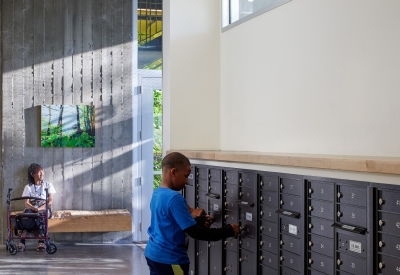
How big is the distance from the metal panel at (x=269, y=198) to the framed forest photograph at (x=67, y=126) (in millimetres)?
6078

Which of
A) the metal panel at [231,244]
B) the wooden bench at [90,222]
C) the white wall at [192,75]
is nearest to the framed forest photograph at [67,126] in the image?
the wooden bench at [90,222]

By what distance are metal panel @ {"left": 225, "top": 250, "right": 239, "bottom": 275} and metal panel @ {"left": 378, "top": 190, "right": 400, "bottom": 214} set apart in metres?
1.71

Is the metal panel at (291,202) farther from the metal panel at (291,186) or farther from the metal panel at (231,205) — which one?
the metal panel at (231,205)

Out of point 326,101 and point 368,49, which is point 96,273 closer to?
point 326,101

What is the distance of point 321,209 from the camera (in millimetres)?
3094

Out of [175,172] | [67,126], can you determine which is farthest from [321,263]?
[67,126]

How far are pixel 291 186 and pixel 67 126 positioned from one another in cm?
659

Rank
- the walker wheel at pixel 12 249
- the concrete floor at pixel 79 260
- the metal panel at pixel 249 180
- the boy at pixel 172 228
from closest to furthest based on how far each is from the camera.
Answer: the boy at pixel 172 228
the metal panel at pixel 249 180
the concrete floor at pixel 79 260
the walker wheel at pixel 12 249

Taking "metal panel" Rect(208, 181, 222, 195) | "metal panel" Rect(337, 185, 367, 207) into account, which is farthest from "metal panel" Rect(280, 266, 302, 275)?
"metal panel" Rect(208, 181, 222, 195)

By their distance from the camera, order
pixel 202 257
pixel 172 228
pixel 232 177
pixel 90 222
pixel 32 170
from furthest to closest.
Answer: pixel 32 170
pixel 90 222
pixel 202 257
pixel 232 177
pixel 172 228

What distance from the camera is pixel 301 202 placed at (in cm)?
328

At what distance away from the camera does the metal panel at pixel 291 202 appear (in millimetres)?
3303

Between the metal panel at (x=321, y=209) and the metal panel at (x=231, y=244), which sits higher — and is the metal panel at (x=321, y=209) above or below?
above

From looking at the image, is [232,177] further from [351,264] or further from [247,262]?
[351,264]
